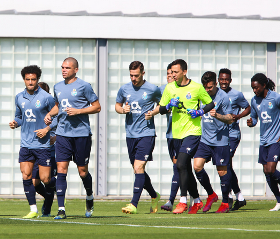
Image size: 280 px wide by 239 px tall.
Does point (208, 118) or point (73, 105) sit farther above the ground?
point (73, 105)

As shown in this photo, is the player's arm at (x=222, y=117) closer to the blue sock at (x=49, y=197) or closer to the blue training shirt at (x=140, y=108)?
the blue training shirt at (x=140, y=108)

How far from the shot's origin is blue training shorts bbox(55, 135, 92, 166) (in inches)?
338

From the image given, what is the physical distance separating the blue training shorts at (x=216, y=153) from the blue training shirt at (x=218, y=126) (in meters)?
0.07

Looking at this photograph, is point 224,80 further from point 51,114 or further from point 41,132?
point 41,132

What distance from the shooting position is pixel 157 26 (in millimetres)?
14469

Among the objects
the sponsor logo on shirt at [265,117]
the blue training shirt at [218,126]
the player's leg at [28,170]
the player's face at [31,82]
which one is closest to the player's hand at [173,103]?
the blue training shirt at [218,126]

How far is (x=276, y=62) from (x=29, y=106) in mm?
Answer: 7847

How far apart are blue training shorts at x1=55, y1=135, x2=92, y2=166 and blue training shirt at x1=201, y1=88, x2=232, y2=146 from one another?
2426 millimetres

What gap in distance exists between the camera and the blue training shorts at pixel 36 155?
29.1 ft

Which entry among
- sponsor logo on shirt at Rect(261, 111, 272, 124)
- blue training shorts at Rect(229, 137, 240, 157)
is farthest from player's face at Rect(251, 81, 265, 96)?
blue training shorts at Rect(229, 137, 240, 157)

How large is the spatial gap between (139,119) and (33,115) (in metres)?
1.73

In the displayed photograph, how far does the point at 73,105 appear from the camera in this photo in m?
8.65

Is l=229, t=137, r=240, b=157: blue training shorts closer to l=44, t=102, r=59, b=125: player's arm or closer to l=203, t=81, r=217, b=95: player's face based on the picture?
l=203, t=81, r=217, b=95: player's face

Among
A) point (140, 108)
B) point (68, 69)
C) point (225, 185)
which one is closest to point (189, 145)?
point (140, 108)
